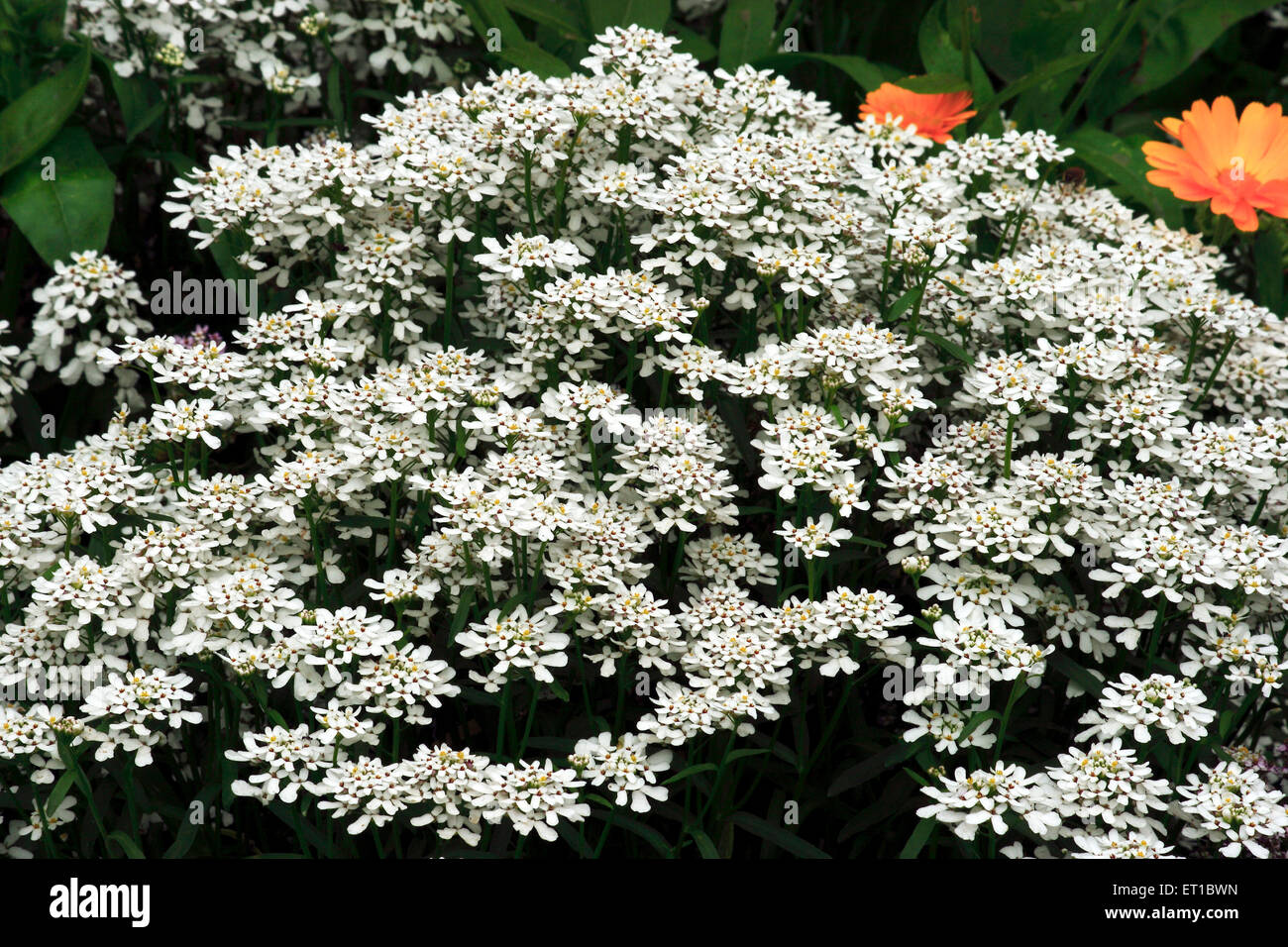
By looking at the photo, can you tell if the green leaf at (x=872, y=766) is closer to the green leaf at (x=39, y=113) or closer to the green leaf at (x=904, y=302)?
the green leaf at (x=904, y=302)

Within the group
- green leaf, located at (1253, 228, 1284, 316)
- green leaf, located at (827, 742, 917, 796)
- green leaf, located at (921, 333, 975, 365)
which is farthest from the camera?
green leaf, located at (1253, 228, 1284, 316)

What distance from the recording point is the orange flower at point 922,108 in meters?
3.49

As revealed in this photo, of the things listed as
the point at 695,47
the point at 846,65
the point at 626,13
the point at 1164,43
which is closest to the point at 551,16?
the point at 626,13

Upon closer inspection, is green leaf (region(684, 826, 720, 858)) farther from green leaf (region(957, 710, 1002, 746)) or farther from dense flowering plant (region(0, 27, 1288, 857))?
green leaf (region(957, 710, 1002, 746))

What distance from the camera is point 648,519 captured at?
2.51 m

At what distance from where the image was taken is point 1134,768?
2199 millimetres

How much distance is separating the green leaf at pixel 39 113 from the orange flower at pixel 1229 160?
2890 millimetres

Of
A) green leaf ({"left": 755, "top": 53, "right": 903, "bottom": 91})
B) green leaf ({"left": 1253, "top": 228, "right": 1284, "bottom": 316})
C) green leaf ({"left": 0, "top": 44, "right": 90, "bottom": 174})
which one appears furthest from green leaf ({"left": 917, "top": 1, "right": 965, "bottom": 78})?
green leaf ({"left": 0, "top": 44, "right": 90, "bottom": 174})

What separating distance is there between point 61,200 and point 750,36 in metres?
2.09

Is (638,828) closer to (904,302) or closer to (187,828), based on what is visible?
(187,828)

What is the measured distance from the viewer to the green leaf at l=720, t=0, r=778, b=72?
155 inches

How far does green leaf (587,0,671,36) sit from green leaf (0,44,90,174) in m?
1.44

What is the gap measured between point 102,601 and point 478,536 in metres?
0.69

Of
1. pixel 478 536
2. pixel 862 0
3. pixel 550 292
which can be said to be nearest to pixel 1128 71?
pixel 862 0
